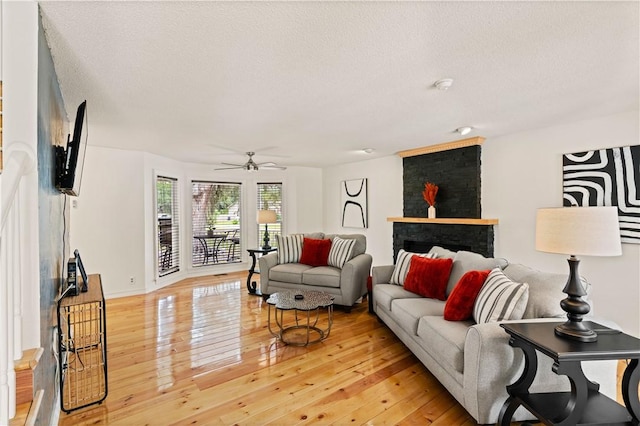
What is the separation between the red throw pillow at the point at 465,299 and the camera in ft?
7.96

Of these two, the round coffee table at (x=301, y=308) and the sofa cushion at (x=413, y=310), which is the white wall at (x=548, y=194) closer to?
the sofa cushion at (x=413, y=310)

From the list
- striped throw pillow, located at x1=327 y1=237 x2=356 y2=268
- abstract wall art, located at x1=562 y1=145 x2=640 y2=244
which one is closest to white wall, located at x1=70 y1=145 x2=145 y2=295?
striped throw pillow, located at x1=327 y1=237 x2=356 y2=268

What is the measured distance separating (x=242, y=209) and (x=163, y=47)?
16.9ft

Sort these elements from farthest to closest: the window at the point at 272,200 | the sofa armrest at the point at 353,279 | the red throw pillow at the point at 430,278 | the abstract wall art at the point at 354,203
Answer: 1. the window at the point at 272,200
2. the abstract wall art at the point at 354,203
3. the sofa armrest at the point at 353,279
4. the red throw pillow at the point at 430,278

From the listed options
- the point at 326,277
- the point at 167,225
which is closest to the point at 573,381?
the point at 326,277

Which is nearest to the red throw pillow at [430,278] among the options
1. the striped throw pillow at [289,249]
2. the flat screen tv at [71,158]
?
the striped throw pillow at [289,249]

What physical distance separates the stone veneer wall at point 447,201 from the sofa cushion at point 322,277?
1.71 meters

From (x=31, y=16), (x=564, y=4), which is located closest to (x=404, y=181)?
(x=564, y=4)

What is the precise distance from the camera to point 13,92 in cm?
130

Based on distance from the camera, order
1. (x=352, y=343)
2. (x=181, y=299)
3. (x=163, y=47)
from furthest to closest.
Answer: (x=181, y=299)
(x=352, y=343)
(x=163, y=47)

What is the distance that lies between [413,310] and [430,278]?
19.2 inches

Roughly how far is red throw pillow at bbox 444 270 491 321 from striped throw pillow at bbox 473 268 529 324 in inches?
1.7

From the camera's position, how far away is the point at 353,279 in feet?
13.1

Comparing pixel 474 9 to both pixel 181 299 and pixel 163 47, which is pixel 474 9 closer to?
pixel 163 47
